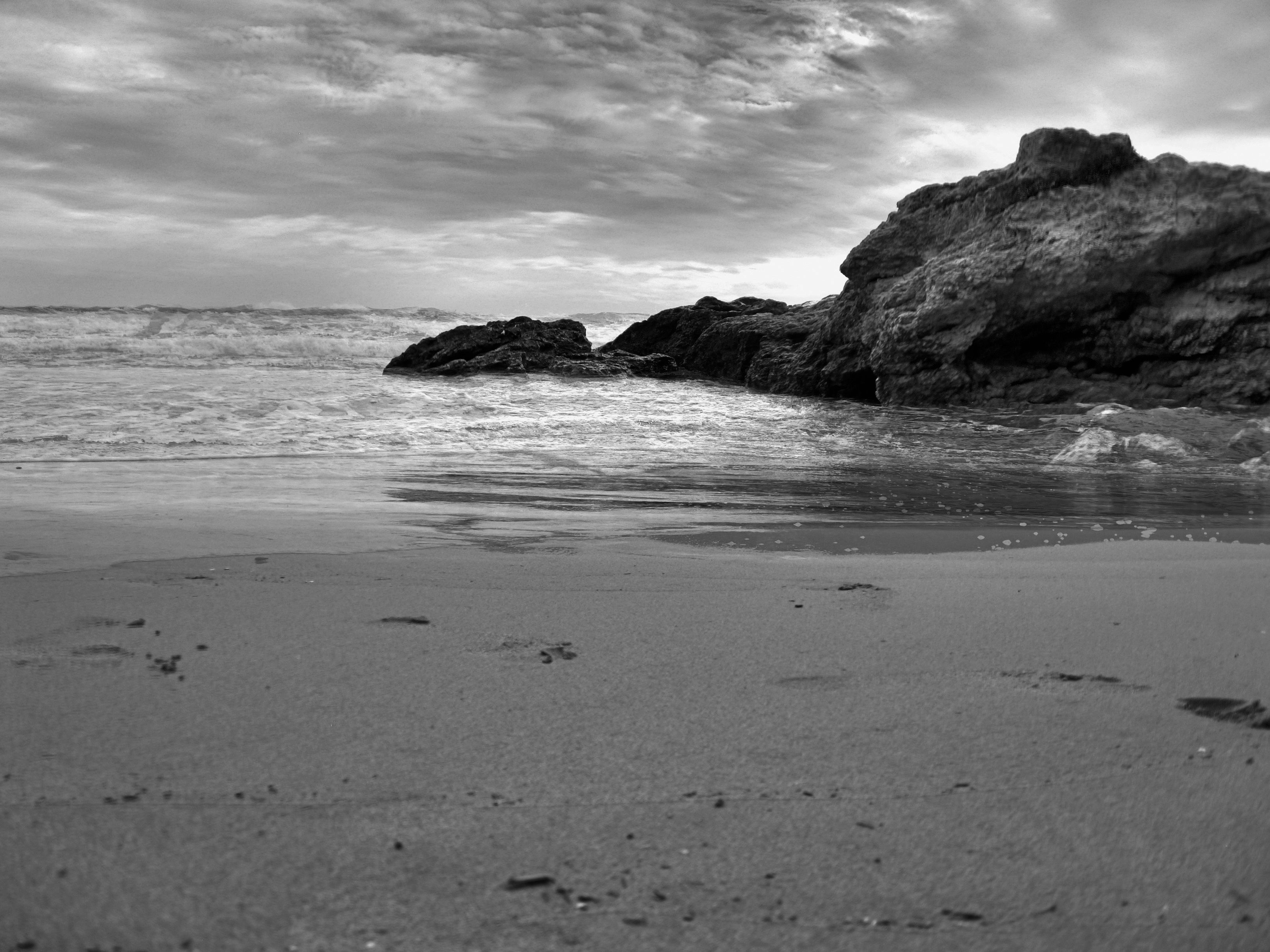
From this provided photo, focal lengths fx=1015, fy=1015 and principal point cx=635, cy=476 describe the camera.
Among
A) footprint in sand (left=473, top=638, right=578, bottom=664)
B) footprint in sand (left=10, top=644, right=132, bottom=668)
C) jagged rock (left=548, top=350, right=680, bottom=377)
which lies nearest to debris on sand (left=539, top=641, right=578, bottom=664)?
footprint in sand (left=473, top=638, right=578, bottom=664)

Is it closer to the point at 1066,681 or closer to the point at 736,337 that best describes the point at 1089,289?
the point at 736,337

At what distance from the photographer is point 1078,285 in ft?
45.4

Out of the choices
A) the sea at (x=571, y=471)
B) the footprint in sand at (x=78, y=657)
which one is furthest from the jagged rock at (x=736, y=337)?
the footprint in sand at (x=78, y=657)

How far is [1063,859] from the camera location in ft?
4.69

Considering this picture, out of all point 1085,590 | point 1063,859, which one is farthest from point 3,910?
point 1085,590

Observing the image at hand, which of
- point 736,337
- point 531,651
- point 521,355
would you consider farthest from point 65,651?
point 736,337

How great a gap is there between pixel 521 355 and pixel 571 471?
51.0 feet

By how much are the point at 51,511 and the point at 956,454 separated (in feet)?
23.2

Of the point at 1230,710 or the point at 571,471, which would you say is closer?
the point at 1230,710

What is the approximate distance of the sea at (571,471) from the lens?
171 inches

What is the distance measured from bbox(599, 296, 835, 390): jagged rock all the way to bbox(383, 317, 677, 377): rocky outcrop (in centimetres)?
122

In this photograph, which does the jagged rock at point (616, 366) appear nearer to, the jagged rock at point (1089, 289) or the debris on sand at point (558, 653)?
the jagged rock at point (1089, 289)

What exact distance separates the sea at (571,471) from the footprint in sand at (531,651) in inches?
55.2

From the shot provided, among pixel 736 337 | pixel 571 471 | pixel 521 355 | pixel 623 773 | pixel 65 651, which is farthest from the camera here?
pixel 736 337
